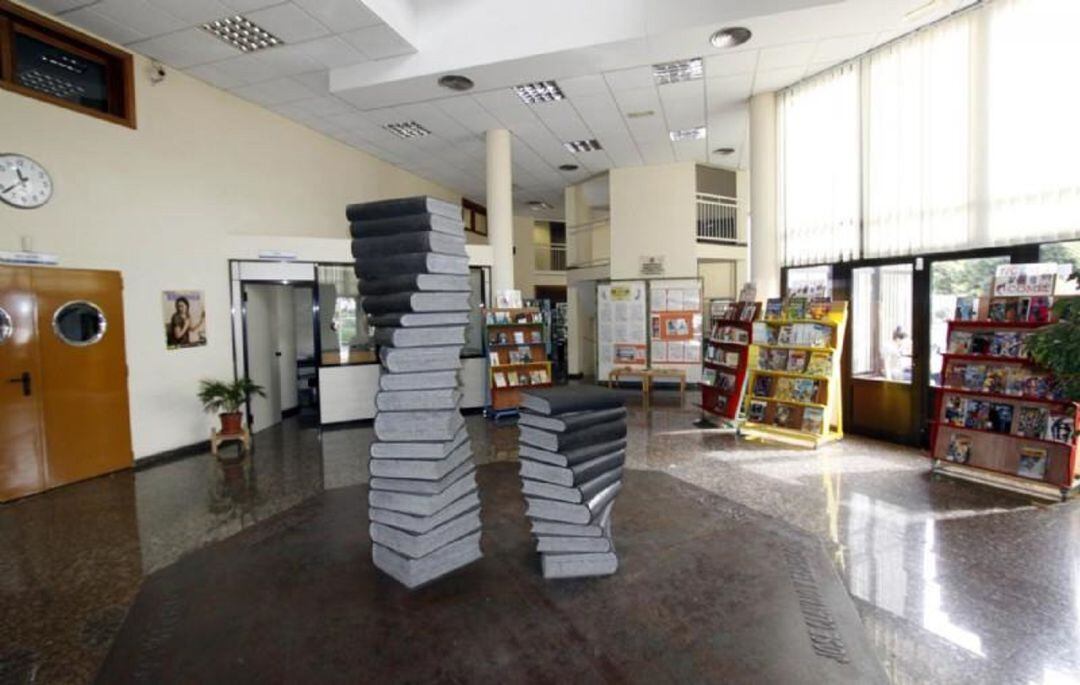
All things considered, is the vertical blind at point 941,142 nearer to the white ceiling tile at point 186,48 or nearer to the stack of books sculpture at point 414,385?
the stack of books sculpture at point 414,385

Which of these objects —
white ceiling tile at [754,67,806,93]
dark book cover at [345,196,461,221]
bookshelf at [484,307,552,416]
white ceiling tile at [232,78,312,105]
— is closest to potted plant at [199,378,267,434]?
bookshelf at [484,307,552,416]

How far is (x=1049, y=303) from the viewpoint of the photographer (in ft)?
14.0

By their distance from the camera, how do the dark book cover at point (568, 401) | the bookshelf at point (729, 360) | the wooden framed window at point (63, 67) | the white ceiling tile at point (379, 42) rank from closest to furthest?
the dark book cover at point (568, 401)
the wooden framed window at point (63, 67)
the white ceiling tile at point (379, 42)
the bookshelf at point (729, 360)

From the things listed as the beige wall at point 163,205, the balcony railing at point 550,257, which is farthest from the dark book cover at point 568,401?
the balcony railing at point 550,257

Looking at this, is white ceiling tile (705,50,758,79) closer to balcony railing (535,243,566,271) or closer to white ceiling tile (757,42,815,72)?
white ceiling tile (757,42,815,72)

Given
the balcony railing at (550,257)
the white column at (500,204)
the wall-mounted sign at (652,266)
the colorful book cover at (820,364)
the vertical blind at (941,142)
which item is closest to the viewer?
the vertical blind at (941,142)

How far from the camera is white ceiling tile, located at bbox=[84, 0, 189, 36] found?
470cm

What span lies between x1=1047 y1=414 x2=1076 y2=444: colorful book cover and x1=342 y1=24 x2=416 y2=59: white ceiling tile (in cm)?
676

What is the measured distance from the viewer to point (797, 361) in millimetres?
6055

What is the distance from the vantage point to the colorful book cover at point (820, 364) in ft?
18.8

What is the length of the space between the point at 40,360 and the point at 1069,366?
300 inches

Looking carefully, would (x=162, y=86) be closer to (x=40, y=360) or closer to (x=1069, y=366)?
(x=40, y=360)

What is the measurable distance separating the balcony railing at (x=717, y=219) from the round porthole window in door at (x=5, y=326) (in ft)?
30.2

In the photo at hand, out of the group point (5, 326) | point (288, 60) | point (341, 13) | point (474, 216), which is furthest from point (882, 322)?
point (474, 216)
